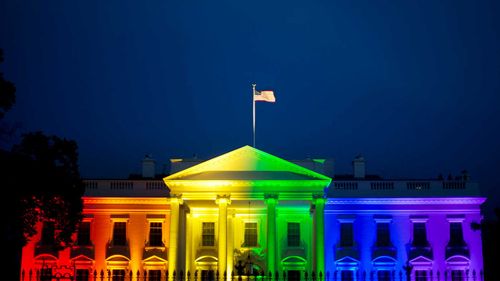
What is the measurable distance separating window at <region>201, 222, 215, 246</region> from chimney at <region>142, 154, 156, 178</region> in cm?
605

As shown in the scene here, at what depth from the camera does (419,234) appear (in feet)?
141

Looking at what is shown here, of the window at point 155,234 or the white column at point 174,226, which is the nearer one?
the white column at point 174,226

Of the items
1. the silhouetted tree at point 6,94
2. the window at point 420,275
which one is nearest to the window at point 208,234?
the window at point 420,275

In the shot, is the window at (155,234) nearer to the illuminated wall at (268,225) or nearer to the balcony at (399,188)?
the illuminated wall at (268,225)

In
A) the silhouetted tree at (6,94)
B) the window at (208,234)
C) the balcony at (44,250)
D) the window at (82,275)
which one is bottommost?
the window at (82,275)

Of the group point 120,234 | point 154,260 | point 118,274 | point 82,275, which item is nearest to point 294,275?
point 154,260

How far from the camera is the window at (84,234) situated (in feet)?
141

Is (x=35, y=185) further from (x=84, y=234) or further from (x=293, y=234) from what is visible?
(x=293, y=234)

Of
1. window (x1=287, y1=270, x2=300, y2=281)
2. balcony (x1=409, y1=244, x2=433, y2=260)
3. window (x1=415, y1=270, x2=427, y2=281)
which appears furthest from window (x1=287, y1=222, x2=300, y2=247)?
window (x1=415, y1=270, x2=427, y2=281)

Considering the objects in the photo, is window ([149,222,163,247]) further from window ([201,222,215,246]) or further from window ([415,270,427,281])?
window ([415,270,427,281])

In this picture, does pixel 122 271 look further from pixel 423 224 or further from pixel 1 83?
pixel 1 83

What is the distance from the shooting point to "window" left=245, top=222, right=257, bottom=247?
4256cm

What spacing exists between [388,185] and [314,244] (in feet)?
21.1

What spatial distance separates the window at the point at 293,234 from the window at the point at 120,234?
30.8 ft
